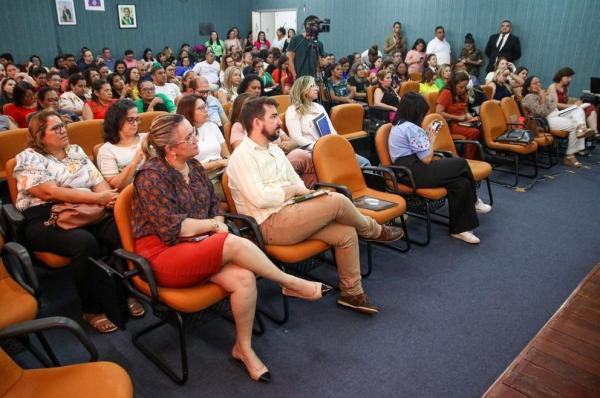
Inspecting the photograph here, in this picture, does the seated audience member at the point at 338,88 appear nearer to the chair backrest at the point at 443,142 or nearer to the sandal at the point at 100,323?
the chair backrest at the point at 443,142

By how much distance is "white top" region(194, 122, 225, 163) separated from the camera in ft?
10.8

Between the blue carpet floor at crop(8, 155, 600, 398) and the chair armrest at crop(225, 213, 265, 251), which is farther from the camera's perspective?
the chair armrest at crop(225, 213, 265, 251)

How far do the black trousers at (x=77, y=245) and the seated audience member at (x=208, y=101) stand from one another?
5.39 feet

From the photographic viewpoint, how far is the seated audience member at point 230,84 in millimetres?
5199

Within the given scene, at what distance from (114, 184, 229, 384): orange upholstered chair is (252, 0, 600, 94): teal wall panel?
8407 mm

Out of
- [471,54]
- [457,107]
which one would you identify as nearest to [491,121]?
[457,107]

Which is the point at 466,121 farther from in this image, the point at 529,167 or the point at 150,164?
the point at 150,164

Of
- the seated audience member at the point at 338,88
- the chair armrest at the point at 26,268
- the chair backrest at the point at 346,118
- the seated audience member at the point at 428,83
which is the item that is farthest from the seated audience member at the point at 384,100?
the chair armrest at the point at 26,268

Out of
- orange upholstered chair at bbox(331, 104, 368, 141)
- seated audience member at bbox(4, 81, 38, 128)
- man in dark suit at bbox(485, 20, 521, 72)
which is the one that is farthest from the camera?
man in dark suit at bbox(485, 20, 521, 72)

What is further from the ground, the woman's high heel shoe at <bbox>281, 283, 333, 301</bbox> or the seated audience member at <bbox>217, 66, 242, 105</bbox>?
the seated audience member at <bbox>217, 66, 242, 105</bbox>

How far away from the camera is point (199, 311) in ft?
6.73

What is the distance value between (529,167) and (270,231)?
14.2 feet

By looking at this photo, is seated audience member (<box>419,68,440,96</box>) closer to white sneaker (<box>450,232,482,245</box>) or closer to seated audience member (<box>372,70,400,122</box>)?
seated audience member (<box>372,70,400,122</box>)

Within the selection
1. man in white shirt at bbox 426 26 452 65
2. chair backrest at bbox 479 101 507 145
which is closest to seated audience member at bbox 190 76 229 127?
chair backrest at bbox 479 101 507 145
